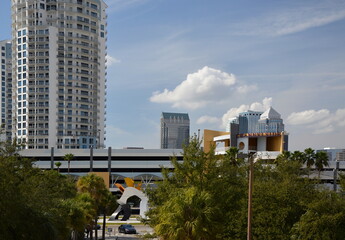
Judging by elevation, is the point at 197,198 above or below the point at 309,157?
above

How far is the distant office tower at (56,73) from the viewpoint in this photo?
414ft

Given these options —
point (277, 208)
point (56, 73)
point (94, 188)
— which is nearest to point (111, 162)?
point (56, 73)

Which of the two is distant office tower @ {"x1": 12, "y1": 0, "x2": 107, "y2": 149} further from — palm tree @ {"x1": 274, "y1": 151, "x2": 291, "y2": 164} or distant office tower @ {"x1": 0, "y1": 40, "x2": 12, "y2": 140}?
palm tree @ {"x1": 274, "y1": 151, "x2": 291, "y2": 164}

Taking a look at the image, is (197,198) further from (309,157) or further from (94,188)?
(309,157)

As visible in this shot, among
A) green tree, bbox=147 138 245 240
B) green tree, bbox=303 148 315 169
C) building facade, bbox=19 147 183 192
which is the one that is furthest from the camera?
building facade, bbox=19 147 183 192

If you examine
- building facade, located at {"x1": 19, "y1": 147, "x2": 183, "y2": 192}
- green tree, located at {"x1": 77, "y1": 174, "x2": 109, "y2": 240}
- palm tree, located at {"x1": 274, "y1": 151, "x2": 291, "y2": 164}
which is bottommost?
building facade, located at {"x1": 19, "y1": 147, "x2": 183, "y2": 192}

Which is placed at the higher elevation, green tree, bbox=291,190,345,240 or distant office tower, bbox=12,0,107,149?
distant office tower, bbox=12,0,107,149

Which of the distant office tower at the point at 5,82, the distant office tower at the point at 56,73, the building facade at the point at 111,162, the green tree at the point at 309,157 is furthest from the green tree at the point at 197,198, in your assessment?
the distant office tower at the point at 5,82

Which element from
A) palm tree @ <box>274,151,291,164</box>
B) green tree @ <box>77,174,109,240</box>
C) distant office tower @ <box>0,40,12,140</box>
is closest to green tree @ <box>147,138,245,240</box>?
green tree @ <box>77,174,109,240</box>

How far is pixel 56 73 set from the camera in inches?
5025

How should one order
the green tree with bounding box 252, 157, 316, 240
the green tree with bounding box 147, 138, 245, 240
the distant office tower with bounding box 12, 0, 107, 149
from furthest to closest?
the distant office tower with bounding box 12, 0, 107, 149, the green tree with bounding box 252, 157, 316, 240, the green tree with bounding box 147, 138, 245, 240

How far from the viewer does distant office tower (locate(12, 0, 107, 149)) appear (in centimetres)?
12606

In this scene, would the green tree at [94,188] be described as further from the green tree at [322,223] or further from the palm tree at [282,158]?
the green tree at [322,223]

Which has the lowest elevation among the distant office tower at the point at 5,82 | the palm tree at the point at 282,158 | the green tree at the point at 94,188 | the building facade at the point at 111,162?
the building facade at the point at 111,162
